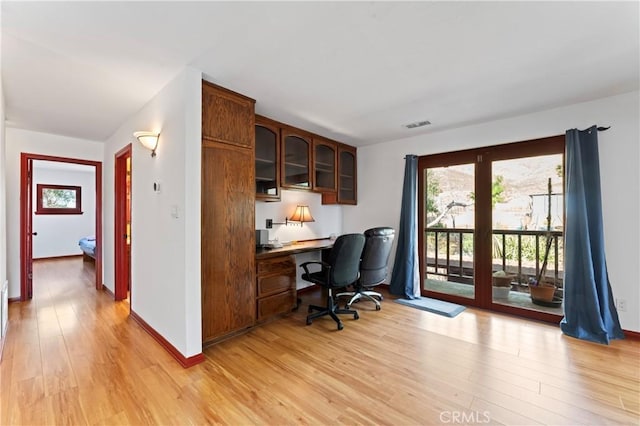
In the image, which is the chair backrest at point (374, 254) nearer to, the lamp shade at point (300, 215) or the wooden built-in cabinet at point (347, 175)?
the lamp shade at point (300, 215)

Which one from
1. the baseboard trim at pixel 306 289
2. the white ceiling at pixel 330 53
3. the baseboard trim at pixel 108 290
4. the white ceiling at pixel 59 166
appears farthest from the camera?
the white ceiling at pixel 59 166

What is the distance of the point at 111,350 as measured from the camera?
242cm

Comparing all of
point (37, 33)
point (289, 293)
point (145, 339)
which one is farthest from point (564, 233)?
point (37, 33)

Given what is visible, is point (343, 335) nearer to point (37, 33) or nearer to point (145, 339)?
point (145, 339)

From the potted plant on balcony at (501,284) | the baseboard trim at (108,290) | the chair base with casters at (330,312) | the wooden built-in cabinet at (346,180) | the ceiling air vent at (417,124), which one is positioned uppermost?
the ceiling air vent at (417,124)

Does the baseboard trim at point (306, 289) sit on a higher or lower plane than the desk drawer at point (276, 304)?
lower

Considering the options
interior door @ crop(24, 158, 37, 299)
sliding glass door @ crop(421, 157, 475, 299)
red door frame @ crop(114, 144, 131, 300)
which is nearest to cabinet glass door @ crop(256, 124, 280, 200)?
red door frame @ crop(114, 144, 131, 300)

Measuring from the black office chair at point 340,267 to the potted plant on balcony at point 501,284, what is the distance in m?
1.84

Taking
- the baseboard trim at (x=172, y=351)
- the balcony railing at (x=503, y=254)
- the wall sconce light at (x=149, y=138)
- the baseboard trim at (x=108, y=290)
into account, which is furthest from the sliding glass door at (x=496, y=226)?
the baseboard trim at (x=108, y=290)

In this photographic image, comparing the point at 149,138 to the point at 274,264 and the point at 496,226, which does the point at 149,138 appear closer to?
the point at 274,264

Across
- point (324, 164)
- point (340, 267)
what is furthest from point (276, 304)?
point (324, 164)

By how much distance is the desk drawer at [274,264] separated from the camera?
2893mm

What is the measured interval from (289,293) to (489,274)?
254 cm

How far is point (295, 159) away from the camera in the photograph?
3.66 meters
